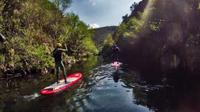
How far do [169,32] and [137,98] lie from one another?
91.9ft

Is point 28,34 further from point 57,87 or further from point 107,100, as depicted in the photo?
point 107,100

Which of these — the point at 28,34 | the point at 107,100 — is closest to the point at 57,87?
the point at 107,100

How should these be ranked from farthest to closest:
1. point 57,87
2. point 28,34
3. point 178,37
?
point 28,34 < point 178,37 < point 57,87

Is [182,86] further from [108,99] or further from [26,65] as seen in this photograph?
[26,65]

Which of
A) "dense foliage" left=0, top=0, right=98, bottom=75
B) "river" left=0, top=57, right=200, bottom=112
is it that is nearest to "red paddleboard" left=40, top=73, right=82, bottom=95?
"river" left=0, top=57, right=200, bottom=112

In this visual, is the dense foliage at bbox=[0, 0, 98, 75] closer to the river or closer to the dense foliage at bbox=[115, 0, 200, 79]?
the river

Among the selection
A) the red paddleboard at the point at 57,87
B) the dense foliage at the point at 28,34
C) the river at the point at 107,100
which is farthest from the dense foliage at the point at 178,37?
the dense foliage at the point at 28,34

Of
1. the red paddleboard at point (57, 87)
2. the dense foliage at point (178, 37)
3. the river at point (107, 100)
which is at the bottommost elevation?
the river at point (107, 100)

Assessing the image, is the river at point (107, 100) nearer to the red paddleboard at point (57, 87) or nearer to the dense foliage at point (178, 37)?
the red paddleboard at point (57, 87)

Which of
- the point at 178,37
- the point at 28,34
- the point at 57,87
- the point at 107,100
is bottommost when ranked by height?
the point at 107,100

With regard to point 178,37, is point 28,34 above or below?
above

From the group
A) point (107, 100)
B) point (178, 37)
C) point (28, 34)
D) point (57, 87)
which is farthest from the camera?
point (28, 34)

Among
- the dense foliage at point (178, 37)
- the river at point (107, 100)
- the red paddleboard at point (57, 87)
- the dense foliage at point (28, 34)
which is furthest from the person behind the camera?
the dense foliage at point (28, 34)

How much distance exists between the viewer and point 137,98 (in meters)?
20.0
